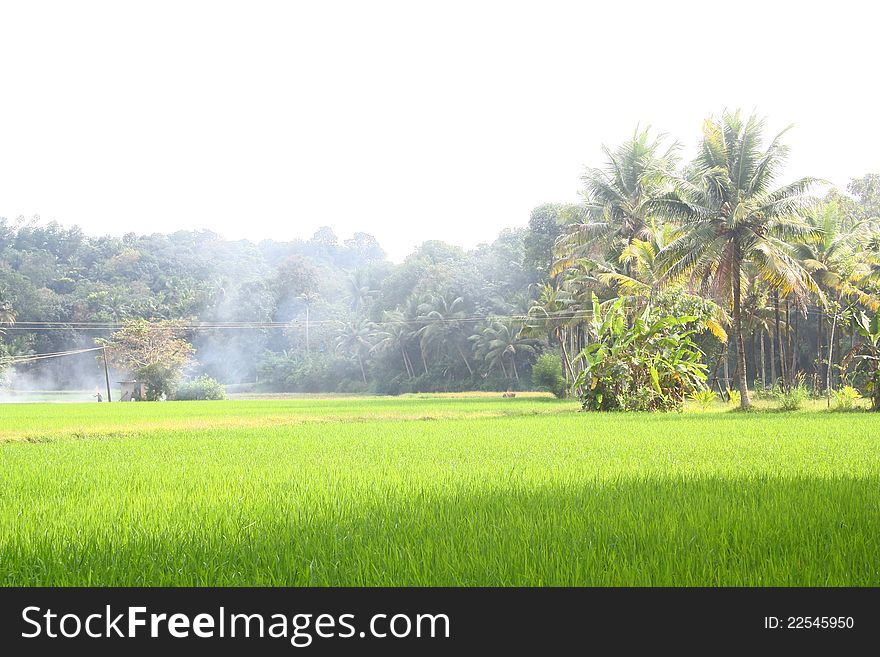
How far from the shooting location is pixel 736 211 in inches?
792

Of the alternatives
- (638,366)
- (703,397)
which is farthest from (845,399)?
(638,366)

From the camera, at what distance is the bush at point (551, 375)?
35.1 meters

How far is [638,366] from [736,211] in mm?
4716

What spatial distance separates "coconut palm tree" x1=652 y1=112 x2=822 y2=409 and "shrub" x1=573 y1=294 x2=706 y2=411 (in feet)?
5.74

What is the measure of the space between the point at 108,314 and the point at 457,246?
27.9 m

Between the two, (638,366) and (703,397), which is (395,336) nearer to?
(703,397)

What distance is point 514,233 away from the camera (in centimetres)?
5944

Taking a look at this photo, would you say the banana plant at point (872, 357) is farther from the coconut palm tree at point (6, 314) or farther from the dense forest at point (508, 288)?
the coconut palm tree at point (6, 314)

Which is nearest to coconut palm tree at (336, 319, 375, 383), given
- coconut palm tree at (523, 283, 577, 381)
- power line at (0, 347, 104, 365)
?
power line at (0, 347, 104, 365)

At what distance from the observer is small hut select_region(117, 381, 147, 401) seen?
1727 inches

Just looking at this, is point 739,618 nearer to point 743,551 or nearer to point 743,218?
point 743,551

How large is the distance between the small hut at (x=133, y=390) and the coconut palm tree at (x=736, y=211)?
105ft

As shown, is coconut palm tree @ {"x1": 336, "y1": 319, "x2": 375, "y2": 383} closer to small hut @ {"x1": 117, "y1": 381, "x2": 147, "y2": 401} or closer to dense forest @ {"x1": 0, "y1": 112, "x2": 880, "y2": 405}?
dense forest @ {"x1": 0, "y1": 112, "x2": 880, "y2": 405}

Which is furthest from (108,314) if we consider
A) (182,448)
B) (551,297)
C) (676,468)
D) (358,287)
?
(676,468)
